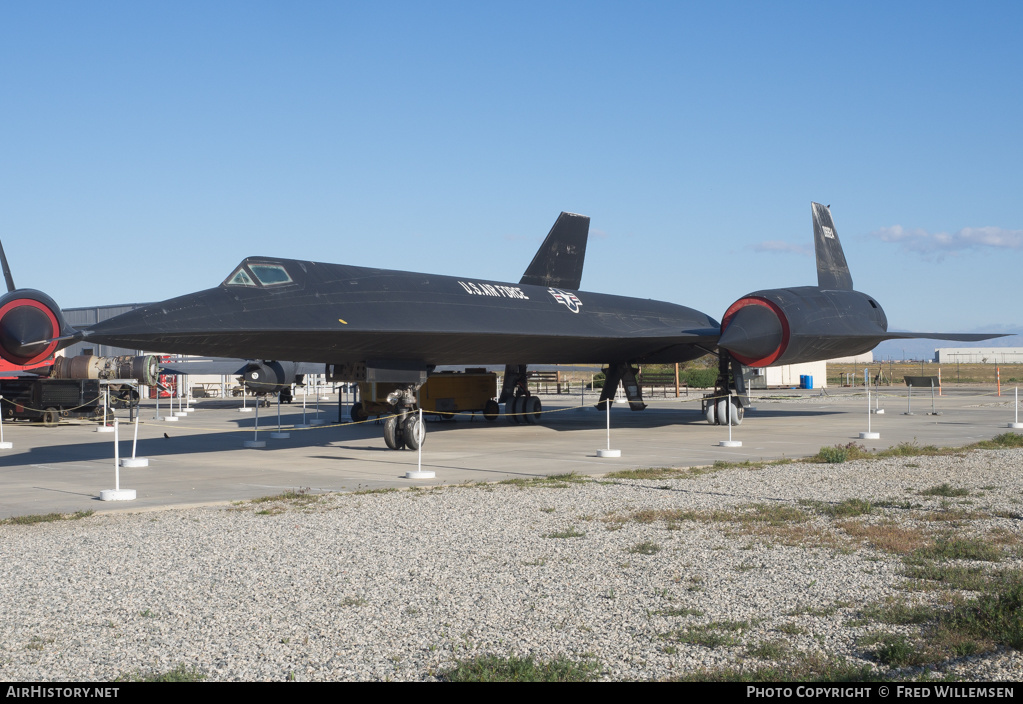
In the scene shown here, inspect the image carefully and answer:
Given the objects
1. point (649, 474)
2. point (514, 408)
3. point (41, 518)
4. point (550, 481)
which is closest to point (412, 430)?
point (550, 481)

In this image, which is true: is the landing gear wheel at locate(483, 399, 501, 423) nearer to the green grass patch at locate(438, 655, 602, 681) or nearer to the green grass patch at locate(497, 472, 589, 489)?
the green grass patch at locate(497, 472, 589, 489)

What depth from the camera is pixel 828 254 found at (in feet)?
75.9

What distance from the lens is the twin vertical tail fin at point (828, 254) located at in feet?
75.2

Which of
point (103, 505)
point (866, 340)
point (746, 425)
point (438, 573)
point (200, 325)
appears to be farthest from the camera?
point (746, 425)

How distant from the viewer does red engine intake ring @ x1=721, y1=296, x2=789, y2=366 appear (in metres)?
18.4

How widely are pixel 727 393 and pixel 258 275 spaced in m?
13.0

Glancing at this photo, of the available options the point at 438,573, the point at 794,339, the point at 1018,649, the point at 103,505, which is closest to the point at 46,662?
the point at 438,573

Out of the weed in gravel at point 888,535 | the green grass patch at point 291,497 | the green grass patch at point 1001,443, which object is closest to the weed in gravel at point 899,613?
the weed in gravel at point 888,535

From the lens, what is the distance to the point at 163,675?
401cm

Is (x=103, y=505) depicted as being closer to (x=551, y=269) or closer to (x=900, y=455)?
(x=900, y=455)

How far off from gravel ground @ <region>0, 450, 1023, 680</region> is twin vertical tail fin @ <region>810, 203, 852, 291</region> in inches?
556

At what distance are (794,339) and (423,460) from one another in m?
8.74

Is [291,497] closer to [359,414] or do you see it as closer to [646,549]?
[646,549]

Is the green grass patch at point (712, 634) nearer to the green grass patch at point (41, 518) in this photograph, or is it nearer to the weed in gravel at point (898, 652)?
the weed in gravel at point (898, 652)
